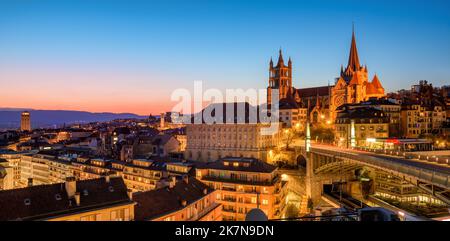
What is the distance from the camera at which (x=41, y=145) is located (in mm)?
102312

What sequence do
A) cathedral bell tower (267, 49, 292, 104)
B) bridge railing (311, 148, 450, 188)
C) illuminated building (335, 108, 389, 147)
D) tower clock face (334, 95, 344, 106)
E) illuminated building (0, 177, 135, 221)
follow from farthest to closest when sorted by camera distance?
cathedral bell tower (267, 49, 292, 104), tower clock face (334, 95, 344, 106), illuminated building (335, 108, 389, 147), bridge railing (311, 148, 450, 188), illuminated building (0, 177, 135, 221)

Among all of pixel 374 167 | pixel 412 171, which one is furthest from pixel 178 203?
pixel 374 167

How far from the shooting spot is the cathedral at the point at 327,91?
91.7 m

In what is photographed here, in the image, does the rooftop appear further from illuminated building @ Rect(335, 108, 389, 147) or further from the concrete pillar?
illuminated building @ Rect(335, 108, 389, 147)

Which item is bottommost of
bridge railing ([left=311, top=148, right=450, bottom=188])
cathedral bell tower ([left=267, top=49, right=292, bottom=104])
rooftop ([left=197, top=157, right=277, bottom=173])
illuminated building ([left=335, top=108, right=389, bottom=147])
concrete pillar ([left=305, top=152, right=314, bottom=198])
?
concrete pillar ([left=305, top=152, right=314, bottom=198])

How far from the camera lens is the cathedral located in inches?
3610

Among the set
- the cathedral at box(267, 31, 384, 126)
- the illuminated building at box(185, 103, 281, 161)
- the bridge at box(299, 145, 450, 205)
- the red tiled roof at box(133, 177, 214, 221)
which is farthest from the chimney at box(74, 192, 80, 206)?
the cathedral at box(267, 31, 384, 126)

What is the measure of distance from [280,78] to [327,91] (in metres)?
17.4

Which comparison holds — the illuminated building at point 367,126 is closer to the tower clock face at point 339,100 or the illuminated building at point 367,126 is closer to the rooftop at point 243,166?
the rooftop at point 243,166

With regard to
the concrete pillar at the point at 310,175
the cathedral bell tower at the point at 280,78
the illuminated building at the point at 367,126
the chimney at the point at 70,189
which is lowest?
the concrete pillar at the point at 310,175

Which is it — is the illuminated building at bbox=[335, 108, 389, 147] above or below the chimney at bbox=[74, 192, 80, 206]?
above

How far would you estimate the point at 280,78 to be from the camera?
11212 centimetres

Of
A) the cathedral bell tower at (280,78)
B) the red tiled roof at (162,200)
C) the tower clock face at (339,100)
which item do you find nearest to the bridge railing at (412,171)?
the red tiled roof at (162,200)
